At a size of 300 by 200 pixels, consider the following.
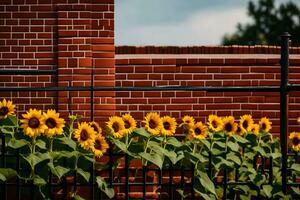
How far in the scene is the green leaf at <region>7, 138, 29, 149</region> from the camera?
14.1ft

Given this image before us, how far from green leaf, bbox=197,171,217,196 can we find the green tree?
4503 centimetres

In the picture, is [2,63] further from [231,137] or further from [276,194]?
[276,194]

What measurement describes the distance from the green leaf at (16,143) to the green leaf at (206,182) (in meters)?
1.39

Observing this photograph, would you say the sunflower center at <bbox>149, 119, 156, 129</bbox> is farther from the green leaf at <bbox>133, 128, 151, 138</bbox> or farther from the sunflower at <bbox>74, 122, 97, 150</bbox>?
the sunflower at <bbox>74, 122, 97, 150</bbox>

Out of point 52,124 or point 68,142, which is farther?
point 68,142

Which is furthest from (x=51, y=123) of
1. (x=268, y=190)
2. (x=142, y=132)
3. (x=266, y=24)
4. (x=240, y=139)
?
(x=266, y=24)

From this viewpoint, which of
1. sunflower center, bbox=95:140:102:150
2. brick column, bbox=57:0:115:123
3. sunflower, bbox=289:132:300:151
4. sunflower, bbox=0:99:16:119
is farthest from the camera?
brick column, bbox=57:0:115:123

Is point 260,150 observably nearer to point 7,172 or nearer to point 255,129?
point 255,129

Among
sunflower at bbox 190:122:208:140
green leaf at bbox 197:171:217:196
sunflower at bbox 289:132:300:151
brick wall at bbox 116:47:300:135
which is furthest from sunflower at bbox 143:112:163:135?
sunflower at bbox 289:132:300:151

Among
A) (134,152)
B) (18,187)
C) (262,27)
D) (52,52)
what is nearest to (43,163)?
(18,187)

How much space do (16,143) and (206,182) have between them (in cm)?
151

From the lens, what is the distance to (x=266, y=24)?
51.8 metres

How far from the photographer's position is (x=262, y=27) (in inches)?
2048

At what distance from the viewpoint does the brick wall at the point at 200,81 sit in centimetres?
603
